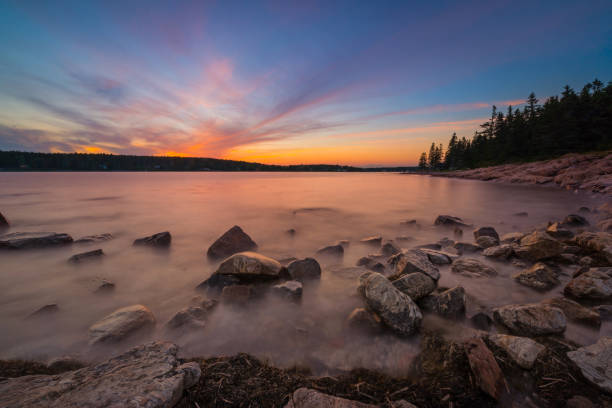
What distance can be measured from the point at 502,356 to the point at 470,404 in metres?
0.69

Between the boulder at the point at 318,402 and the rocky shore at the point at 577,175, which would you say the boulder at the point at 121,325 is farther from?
the rocky shore at the point at 577,175

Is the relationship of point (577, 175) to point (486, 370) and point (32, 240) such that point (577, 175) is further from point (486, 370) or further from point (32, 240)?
point (32, 240)

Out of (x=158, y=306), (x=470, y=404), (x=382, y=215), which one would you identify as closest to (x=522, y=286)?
(x=470, y=404)

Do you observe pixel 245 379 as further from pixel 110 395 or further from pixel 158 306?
pixel 158 306

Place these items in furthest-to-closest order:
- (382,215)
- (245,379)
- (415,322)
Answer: (382,215), (415,322), (245,379)

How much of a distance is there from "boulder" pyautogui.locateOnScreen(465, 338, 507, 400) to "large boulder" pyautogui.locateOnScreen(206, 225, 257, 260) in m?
4.65

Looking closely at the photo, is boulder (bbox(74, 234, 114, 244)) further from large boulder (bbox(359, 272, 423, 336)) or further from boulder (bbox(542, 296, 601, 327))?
boulder (bbox(542, 296, 601, 327))

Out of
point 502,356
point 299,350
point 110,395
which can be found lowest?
point 299,350

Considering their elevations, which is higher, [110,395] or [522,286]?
[110,395]

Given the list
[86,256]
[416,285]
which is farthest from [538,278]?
[86,256]

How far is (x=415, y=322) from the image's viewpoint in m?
2.59

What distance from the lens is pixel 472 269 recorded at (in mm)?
4066

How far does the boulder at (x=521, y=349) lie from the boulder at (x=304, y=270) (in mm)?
2520

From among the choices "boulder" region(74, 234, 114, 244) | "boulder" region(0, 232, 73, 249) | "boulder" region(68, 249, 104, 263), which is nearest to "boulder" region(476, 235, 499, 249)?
"boulder" region(68, 249, 104, 263)
